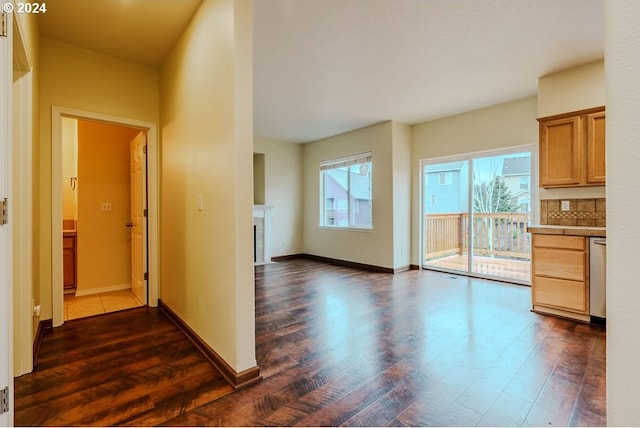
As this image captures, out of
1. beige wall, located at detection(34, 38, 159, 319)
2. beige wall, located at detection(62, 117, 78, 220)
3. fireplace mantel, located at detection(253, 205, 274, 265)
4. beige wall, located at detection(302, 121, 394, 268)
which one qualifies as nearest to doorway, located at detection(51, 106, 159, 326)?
beige wall, located at detection(34, 38, 159, 319)

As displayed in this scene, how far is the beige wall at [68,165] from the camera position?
4.36 meters

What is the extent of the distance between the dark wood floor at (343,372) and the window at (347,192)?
2.85 m

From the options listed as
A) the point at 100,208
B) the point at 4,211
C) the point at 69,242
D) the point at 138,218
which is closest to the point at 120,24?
the point at 138,218

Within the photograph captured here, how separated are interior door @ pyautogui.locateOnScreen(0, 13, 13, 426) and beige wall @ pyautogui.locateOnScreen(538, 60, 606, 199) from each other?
4537 millimetres

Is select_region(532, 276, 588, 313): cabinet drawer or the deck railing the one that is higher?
the deck railing

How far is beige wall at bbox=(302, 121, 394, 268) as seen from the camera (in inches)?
210

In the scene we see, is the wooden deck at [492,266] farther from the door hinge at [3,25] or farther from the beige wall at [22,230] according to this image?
the door hinge at [3,25]

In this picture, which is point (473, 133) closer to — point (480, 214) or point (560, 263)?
point (480, 214)

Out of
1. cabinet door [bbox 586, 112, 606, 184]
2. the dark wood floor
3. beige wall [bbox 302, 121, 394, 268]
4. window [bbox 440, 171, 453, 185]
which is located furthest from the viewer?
beige wall [bbox 302, 121, 394, 268]

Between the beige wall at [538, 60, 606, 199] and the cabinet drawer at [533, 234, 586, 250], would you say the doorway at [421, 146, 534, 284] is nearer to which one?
the beige wall at [538, 60, 606, 199]

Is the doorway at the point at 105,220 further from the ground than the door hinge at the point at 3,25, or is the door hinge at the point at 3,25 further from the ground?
the door hinge at the point at 3,25

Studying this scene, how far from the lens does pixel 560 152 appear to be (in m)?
3.38

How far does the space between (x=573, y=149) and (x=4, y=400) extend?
4761 mm

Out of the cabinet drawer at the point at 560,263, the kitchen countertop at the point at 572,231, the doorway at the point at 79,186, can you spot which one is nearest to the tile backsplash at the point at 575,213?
the kitchen countertop at the point at 572,231
